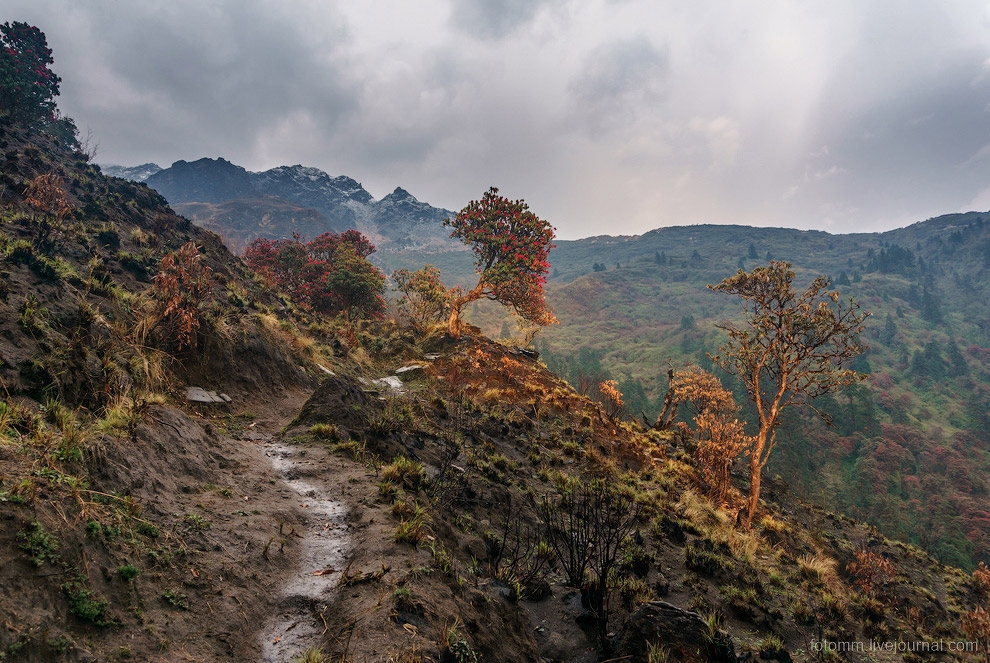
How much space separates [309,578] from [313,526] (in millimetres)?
1366

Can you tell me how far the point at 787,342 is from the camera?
16.3 m

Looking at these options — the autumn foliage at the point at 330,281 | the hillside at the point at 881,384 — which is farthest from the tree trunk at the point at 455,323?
the hillside at the point at 881,384

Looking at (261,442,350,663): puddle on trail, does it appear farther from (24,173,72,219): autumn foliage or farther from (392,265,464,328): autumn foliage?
(392,265,464,328): autumn foliage

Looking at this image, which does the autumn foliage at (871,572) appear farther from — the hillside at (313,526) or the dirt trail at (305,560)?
the dirt trail at (305,560)

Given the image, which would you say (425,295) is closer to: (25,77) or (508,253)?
(508,253)

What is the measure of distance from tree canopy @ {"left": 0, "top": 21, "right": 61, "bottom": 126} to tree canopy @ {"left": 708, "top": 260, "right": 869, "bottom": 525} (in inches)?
2049

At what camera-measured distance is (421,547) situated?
602 cm

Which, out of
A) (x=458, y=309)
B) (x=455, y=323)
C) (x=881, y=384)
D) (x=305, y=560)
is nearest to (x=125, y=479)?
(x=305, y=560)

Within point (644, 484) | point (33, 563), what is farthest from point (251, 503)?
point (644, 484)

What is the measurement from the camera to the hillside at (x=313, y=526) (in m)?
3.84

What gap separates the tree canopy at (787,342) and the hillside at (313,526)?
13.4 ft

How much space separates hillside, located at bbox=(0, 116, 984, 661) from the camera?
384 cm

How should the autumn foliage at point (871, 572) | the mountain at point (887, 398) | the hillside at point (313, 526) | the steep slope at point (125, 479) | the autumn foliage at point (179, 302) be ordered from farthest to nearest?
the mountain at point (887, 398) → the autumn foliage at point (871, 572) → the autumn foliage at point (179, 302) → the hillside at point (313, 526) → the steep slope at point (125, 479)

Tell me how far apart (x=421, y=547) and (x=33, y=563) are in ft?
12.9
